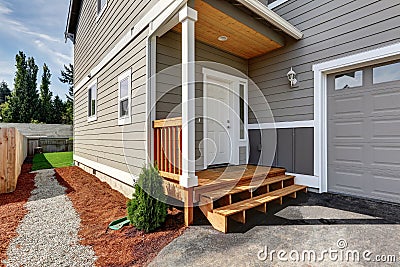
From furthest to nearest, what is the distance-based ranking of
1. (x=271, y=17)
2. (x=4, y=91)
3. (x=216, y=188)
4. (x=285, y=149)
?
(x=4, y=91) → (x=285, y=149) → (x=271, y=17) → (x=216, y=188)

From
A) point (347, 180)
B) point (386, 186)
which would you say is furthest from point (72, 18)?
point (386, 186)

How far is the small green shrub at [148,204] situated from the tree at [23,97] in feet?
85.0

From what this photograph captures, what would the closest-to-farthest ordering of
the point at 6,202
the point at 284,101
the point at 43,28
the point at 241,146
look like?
the point at 6,202 < the point at 284,101 < the point at 241,146 < the point at 43,28

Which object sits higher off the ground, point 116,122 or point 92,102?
point 92,102

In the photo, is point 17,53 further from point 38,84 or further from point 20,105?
point 20,105

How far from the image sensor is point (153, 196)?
2.99 meters

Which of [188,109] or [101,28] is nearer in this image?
[188,109]

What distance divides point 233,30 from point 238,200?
2.85 meters

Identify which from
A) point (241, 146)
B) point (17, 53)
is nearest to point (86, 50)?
point (241, 146)

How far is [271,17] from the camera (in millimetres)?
3943

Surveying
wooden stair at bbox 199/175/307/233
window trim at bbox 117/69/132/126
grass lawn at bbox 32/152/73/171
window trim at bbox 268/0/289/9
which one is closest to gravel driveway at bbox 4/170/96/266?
wooden stair at bbox 199/175/307/233

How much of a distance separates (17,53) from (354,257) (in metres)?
31.0

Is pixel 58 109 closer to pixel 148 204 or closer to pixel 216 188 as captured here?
pixel 148 204

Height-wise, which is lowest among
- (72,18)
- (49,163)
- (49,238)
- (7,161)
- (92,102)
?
(49,238)
